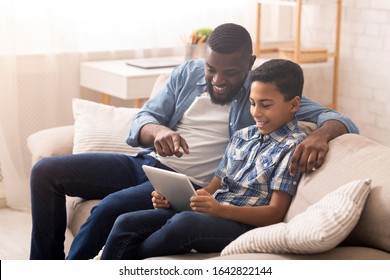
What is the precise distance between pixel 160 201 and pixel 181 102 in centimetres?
51

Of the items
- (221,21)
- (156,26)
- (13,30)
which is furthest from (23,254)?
(221,21)

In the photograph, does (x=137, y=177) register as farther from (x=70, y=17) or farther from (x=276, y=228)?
(x=70, y=17)

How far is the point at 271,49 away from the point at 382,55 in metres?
0.64

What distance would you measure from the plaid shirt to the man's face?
0.59 feet

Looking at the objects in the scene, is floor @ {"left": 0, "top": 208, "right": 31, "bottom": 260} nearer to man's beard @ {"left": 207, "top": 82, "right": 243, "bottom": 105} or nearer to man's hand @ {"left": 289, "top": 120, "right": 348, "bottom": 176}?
man's beard @ {"left": 207, "top": 82, "right": 243, "bottom": 105}

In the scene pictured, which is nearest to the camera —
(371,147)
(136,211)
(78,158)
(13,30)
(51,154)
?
(371,147)

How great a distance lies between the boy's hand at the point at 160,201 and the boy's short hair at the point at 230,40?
50 cm

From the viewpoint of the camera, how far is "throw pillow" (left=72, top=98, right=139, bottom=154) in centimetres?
277

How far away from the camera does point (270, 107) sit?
2.18m

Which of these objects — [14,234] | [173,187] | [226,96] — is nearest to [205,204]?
[173,187]

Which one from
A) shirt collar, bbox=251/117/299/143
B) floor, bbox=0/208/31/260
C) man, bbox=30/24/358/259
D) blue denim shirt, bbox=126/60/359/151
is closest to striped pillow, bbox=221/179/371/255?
shirt collar, bbox=251/117/299/143

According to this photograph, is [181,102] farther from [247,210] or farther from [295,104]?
[247,210]

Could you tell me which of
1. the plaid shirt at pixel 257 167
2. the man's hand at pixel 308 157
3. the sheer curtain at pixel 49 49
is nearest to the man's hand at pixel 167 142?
the plaid shirt at pixel 257 167

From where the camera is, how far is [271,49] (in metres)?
4.30
